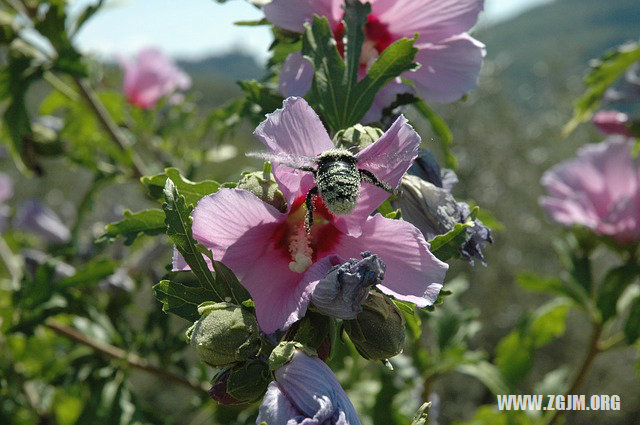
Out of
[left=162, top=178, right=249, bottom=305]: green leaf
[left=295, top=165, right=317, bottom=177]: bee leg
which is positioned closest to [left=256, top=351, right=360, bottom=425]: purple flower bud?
[left=162, top=178, right=249, bottom=305]: green leaf

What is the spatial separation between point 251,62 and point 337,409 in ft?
322

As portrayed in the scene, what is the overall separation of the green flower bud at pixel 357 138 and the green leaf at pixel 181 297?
11.1 inches

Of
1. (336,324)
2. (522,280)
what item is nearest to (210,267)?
(336,324)

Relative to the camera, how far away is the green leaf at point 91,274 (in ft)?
5.59

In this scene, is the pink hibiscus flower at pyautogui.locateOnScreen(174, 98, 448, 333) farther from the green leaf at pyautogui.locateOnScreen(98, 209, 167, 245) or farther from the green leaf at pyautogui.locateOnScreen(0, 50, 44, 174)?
the green leaf at pyautogui.locateOnScreen(0, 50, 44, 174)

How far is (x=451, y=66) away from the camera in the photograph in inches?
43.8

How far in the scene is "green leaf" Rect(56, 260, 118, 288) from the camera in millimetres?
1703

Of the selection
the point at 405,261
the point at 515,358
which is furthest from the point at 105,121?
the point at 515,358

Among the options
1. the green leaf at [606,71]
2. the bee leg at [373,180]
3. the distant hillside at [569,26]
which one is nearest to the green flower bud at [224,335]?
the bee leg at [373,180]

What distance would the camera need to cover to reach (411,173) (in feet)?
3.37

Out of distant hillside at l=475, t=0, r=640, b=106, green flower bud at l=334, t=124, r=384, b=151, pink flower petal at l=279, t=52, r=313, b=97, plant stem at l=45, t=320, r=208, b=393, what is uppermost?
pink flower petal at l=279, t=52, r=313, b=97

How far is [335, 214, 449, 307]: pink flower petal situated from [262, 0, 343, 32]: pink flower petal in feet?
1.33

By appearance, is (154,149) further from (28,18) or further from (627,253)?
(627,253)

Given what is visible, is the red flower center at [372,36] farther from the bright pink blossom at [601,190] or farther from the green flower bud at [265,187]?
the bright pink blossom at [601,190]
